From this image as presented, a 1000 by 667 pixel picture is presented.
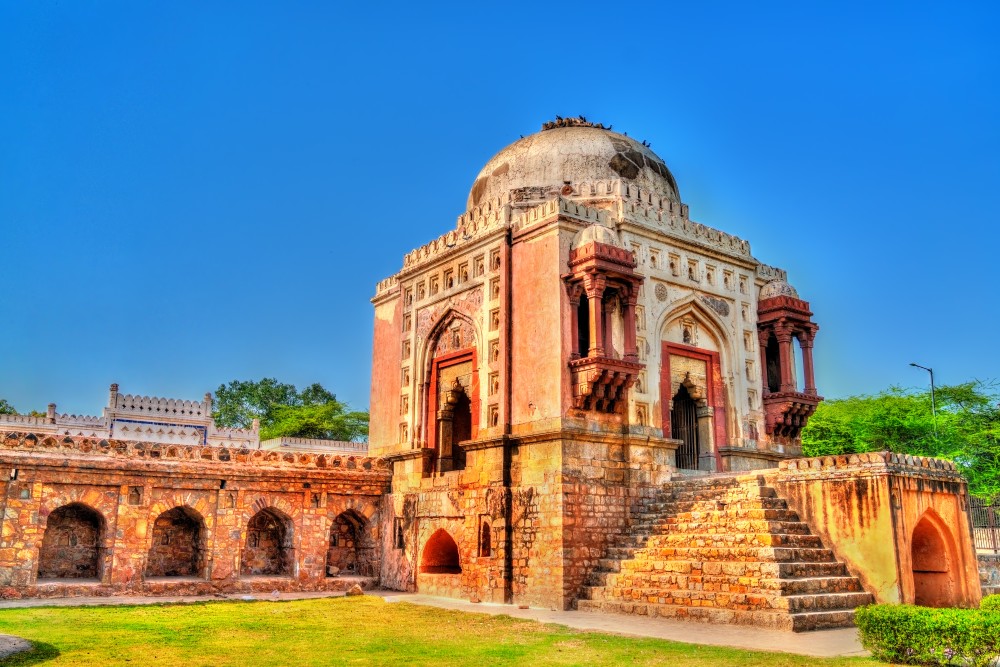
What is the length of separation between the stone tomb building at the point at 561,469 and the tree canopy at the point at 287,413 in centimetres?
2949

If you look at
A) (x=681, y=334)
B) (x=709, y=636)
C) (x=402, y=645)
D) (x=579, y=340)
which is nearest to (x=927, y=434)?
(x=681, y=334)

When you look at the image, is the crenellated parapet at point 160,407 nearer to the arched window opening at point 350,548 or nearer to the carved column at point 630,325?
the arched window opening at point 350,548

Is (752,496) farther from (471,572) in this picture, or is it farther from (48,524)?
(48,524)

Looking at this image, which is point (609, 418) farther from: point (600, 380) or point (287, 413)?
point (287, 413)

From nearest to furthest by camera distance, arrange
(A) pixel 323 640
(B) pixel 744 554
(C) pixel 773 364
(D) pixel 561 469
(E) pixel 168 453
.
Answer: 1. (A) pixel 323 640
2. (B) pixel 744 554
3. (D) pixel 561 469
4. (E) pixel 168 453
5. (C) pixel 773 364

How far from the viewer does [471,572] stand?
58.1 feet

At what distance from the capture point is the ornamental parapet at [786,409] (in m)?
20.2

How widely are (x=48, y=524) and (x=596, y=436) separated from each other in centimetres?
1149

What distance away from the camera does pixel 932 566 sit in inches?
559

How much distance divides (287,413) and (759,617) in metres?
43.8

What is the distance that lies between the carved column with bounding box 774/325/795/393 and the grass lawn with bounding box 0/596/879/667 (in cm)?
965

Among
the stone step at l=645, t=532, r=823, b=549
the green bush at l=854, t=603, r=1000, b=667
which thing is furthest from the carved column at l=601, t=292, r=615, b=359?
the green bush at l=854, t=603, r=1000, b=667

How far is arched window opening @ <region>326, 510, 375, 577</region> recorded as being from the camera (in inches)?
833

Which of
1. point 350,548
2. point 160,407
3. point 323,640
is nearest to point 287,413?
point 160,407
